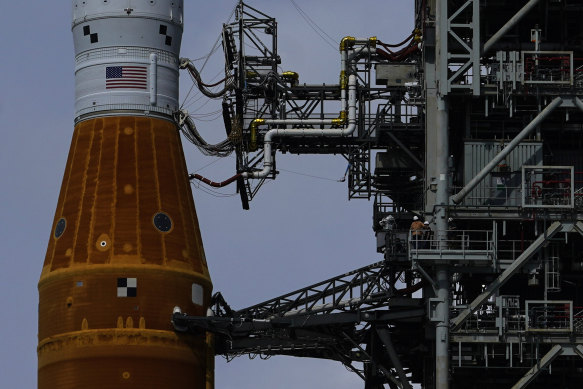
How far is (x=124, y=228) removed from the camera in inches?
4793

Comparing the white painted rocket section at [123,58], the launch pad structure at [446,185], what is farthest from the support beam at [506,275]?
the white painted rocket section at [123,58]

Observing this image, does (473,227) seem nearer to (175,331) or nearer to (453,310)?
(453,310)

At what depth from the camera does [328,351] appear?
125m

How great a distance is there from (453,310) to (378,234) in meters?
9.66

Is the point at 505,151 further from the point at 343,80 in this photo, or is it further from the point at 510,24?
the point at 343,80

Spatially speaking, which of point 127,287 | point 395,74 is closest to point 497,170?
point 395,74

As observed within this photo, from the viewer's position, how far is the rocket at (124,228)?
119250 mm

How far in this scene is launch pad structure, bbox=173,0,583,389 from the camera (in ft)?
366

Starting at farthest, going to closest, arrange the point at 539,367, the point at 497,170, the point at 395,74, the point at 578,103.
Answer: the point at 395,74 < the point at 497,170 < the point at 578,103 < the point at 539,367

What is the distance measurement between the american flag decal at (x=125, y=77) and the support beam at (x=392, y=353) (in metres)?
19.3

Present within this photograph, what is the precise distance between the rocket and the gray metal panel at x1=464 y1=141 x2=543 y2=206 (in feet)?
57.5

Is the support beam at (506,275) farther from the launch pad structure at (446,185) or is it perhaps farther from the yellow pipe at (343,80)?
the yellow pipe at (343,80)

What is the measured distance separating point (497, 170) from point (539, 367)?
10273 mm

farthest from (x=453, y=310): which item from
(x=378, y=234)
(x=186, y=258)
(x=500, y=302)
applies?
(x=186, y=258)
